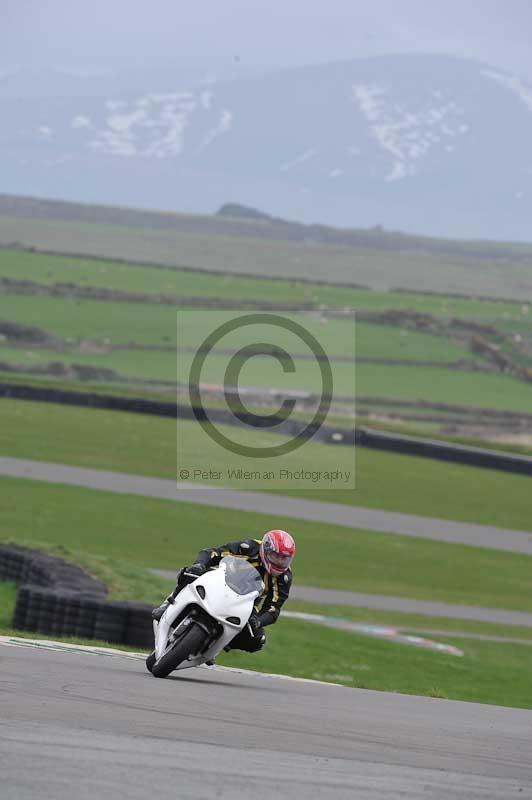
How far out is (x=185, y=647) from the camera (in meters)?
10.9

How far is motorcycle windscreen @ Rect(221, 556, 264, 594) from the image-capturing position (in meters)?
11.2

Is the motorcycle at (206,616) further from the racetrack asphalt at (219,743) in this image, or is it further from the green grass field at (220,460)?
the green grass field at (220,460)

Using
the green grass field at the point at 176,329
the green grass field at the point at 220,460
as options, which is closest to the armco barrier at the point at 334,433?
the green grass field at the point at 220,460

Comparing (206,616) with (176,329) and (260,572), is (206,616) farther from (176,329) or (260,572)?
(176,329)

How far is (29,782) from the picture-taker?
19.2 feet

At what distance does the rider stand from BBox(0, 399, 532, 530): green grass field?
965 inches

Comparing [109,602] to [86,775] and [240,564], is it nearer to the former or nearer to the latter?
[240,564]

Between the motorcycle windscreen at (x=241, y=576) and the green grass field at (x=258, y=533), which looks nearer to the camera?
the motorcycle windscreen at (x=241, y=576)

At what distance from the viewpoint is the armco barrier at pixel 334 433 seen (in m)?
44.2

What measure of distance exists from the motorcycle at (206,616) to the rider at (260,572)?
12 centimetres

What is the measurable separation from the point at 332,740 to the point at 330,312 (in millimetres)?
87057

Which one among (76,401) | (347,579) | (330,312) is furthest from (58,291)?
(347,579)

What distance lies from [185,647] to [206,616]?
31 centimetres

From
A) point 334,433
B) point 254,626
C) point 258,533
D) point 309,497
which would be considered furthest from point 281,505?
point 254,626
